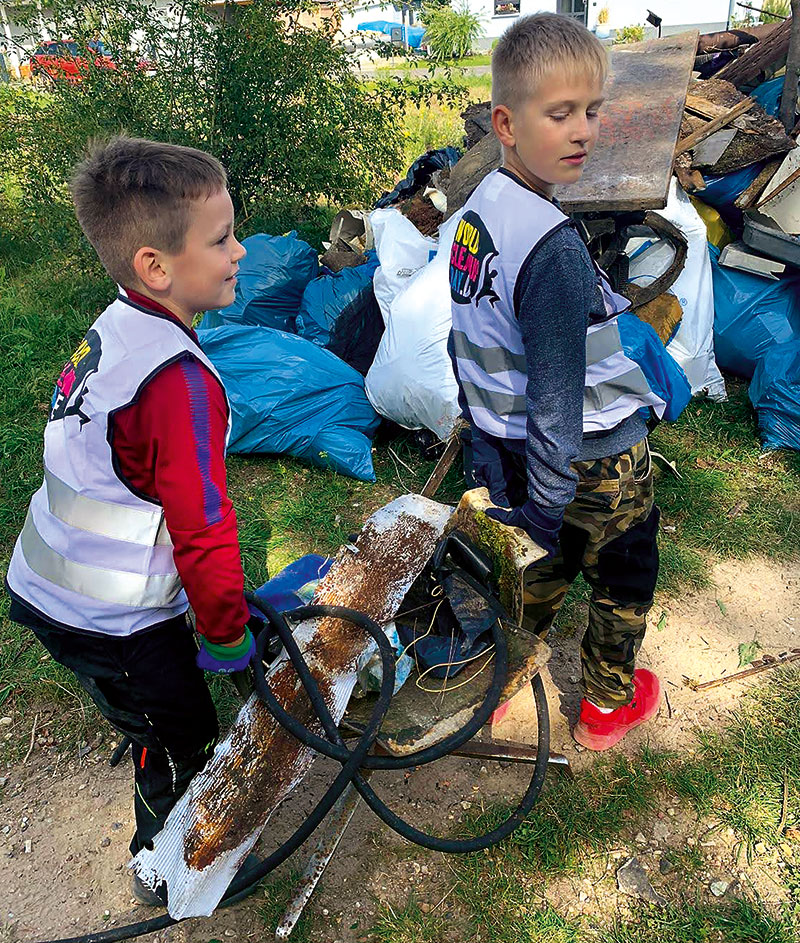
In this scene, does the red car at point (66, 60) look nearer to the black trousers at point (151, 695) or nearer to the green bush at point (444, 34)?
the green bush at point (444, 34)

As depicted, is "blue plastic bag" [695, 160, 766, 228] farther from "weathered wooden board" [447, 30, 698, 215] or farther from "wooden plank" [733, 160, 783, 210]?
"weathered wooden board" [447, 30, 698, 215]

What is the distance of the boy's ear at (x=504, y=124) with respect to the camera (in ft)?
5.33

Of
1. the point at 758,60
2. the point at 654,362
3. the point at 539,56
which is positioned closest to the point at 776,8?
the point at 758,60

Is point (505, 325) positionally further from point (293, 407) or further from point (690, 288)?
point (690, 288)

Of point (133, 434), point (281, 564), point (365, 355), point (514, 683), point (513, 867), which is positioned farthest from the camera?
point (365, 355)

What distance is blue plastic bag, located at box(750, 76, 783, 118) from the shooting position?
4.46 m

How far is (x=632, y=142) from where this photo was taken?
359cm

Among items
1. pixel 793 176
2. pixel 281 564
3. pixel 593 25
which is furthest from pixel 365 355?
pixel 593 25

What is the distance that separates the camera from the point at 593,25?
74.8ft

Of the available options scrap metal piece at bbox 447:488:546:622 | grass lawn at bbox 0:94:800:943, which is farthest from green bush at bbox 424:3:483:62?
scrap metal piece at bbox 447:488:546:622

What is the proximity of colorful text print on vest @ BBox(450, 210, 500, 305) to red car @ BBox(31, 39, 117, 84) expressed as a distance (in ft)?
15.4

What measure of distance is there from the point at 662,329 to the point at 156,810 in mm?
2955

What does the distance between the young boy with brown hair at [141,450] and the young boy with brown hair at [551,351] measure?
1.89ft

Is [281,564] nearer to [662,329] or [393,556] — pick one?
[393,556]
